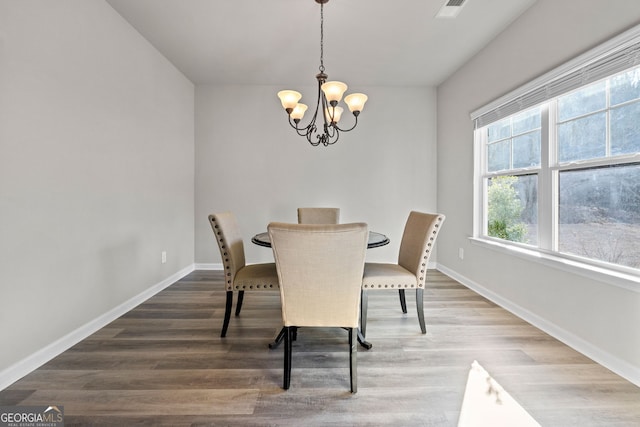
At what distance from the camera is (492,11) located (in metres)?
2.38

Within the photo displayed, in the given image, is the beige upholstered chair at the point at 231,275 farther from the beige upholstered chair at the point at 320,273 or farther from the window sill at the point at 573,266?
the window sill at the point at 573,266

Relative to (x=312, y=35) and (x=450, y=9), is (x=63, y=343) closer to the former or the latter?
(x=312, y=35)

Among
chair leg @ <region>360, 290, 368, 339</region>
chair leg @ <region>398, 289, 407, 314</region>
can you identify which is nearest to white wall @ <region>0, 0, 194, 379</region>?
chair leg @ <region>360, 290, 368, 339</region>

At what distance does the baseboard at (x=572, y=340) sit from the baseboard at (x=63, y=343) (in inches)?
133

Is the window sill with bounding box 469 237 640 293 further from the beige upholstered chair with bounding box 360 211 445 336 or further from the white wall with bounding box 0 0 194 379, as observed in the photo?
the white wall with bounding box 0 0 194 379

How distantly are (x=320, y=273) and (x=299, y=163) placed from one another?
9.14ft

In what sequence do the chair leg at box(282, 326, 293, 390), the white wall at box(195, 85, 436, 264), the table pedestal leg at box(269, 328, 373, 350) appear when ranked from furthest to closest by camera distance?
the white wall at box(195, 85, 436, 264), the table pedestal leg at box(269, 328, 373, 350), the chair leg at box(282, 326, 293, 390)

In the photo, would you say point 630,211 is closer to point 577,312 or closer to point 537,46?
point 577,312

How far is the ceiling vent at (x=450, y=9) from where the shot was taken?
2258 mm

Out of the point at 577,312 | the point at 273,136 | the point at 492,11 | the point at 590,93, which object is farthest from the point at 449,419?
the point at 273,136

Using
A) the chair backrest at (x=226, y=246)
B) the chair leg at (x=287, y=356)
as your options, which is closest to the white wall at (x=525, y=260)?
the chair leg at (x=287, y=356)

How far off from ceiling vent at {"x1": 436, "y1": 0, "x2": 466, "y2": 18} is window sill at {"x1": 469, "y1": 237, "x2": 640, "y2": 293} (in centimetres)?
206

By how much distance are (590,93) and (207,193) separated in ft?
13.1

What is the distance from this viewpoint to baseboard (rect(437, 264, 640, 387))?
164cm
